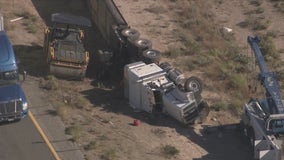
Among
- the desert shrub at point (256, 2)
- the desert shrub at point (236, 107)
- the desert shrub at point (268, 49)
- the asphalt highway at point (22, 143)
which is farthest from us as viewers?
the desert shrub at point (256, 2)

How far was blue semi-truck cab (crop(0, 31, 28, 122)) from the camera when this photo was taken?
23.4m

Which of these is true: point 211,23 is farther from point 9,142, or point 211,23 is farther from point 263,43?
point 9,142

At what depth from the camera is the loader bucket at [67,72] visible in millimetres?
27484

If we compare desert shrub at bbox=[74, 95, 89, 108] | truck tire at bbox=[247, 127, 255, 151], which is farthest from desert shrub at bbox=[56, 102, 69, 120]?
truck tire at bbox=[247, 127, 255, 151]

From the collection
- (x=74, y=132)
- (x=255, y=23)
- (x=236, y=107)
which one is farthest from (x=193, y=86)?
(x=255, y=23)

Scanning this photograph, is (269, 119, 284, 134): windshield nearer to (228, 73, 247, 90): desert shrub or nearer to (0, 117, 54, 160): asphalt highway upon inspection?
(228, 73, 247, 90): desert shrub

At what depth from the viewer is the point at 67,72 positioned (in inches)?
1088

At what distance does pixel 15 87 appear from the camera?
24109 mm

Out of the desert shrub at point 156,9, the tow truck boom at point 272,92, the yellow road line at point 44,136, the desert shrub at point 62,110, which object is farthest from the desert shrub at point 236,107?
the desert shrub at point 156,9

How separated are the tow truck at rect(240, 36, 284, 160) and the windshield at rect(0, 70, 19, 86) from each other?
29.9 ft

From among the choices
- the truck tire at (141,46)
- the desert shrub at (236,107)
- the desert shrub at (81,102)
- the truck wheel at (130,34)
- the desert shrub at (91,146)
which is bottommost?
the desert shrub at (236,107)

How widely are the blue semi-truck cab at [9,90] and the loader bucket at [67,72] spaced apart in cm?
320

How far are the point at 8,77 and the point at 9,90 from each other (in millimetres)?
583

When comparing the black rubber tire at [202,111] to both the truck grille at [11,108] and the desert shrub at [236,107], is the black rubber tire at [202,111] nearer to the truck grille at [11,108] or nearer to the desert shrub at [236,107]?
the desert shrub at [236,107]
